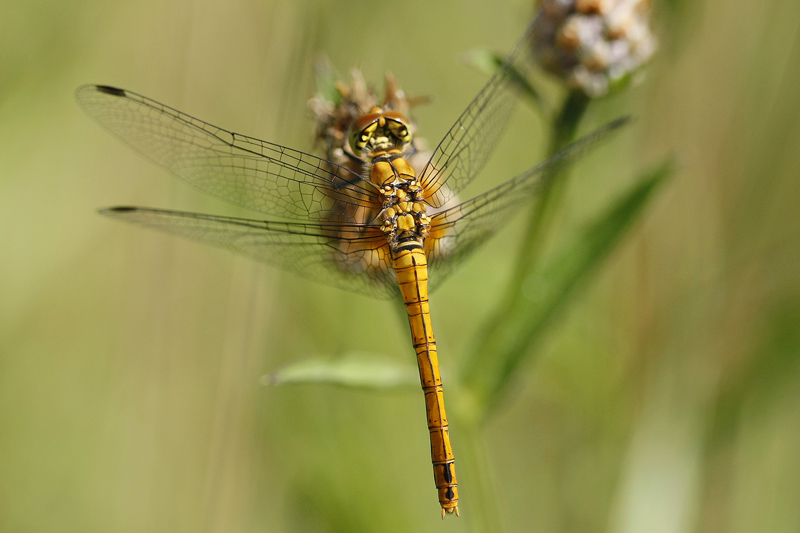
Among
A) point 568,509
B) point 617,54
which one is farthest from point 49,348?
point 617,54

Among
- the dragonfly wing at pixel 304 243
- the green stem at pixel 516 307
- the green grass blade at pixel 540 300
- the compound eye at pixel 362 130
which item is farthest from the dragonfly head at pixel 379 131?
the green grass blade at pixel 540 300

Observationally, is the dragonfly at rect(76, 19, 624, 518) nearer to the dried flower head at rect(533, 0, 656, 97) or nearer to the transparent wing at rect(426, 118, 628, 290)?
the transparent wing at rect(426, 118, 628, 290)

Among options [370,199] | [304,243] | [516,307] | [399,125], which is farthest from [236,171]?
[516,307]

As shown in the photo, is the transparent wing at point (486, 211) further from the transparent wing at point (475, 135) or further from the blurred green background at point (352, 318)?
the blurred green background at point (352, 318)

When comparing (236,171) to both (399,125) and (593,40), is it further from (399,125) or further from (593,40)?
(593,40)

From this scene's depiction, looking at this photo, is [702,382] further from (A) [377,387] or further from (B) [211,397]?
(B) [211,397]

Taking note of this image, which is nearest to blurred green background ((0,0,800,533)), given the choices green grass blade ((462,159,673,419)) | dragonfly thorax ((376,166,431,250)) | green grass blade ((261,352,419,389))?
green grass blade ((462,159,673,419))
